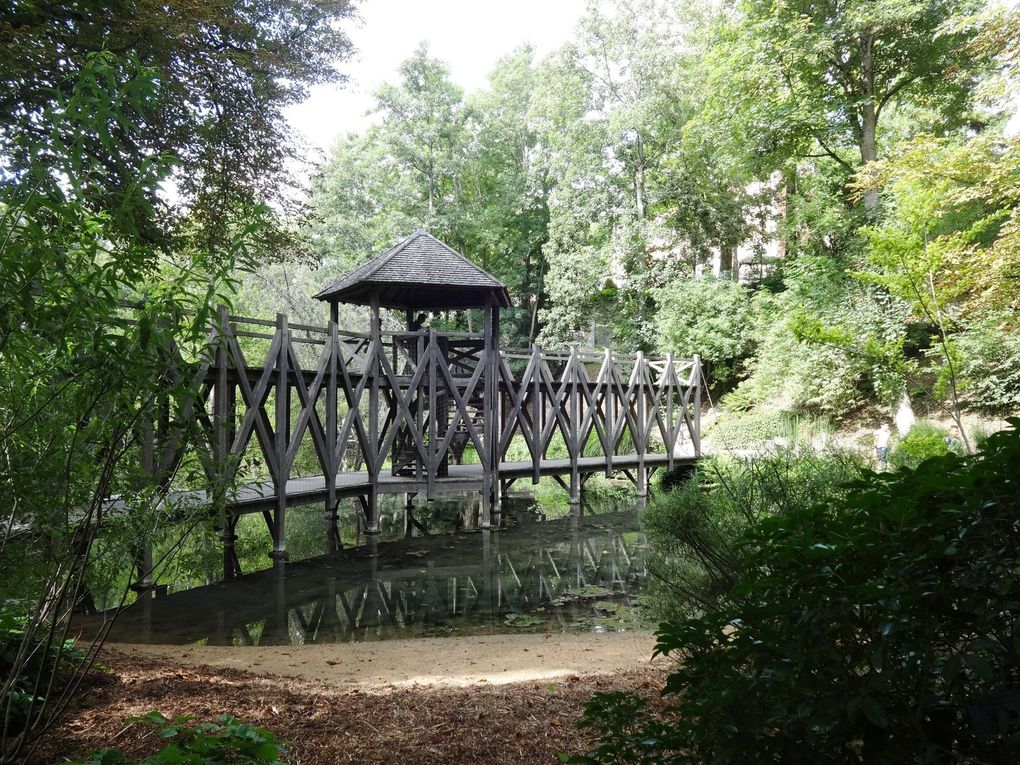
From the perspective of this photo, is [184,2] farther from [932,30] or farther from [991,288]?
[932,30]

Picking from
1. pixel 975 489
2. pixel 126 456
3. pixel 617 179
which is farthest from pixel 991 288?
pixel 617 179

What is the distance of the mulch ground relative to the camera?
285 centimetres

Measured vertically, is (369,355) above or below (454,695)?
above

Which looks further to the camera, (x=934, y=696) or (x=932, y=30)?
(x=932, y=30)

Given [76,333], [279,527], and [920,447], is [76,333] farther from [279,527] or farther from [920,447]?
[920,447]

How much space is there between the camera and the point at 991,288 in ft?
36.0

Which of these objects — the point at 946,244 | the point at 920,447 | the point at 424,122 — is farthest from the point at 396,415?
the point at 424,122

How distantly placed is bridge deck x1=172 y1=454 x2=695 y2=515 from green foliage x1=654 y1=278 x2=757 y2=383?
619 centimetres

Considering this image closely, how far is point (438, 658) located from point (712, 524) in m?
2.42

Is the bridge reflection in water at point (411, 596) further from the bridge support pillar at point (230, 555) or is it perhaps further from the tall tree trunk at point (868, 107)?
the tall tree trunk at point (868, 107)

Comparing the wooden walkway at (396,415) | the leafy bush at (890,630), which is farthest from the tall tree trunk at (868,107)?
the leafy bush at (890,630)

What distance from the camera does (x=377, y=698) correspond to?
3775 mm

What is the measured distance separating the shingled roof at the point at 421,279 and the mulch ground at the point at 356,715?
772cm

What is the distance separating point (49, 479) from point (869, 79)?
67.9 feet
